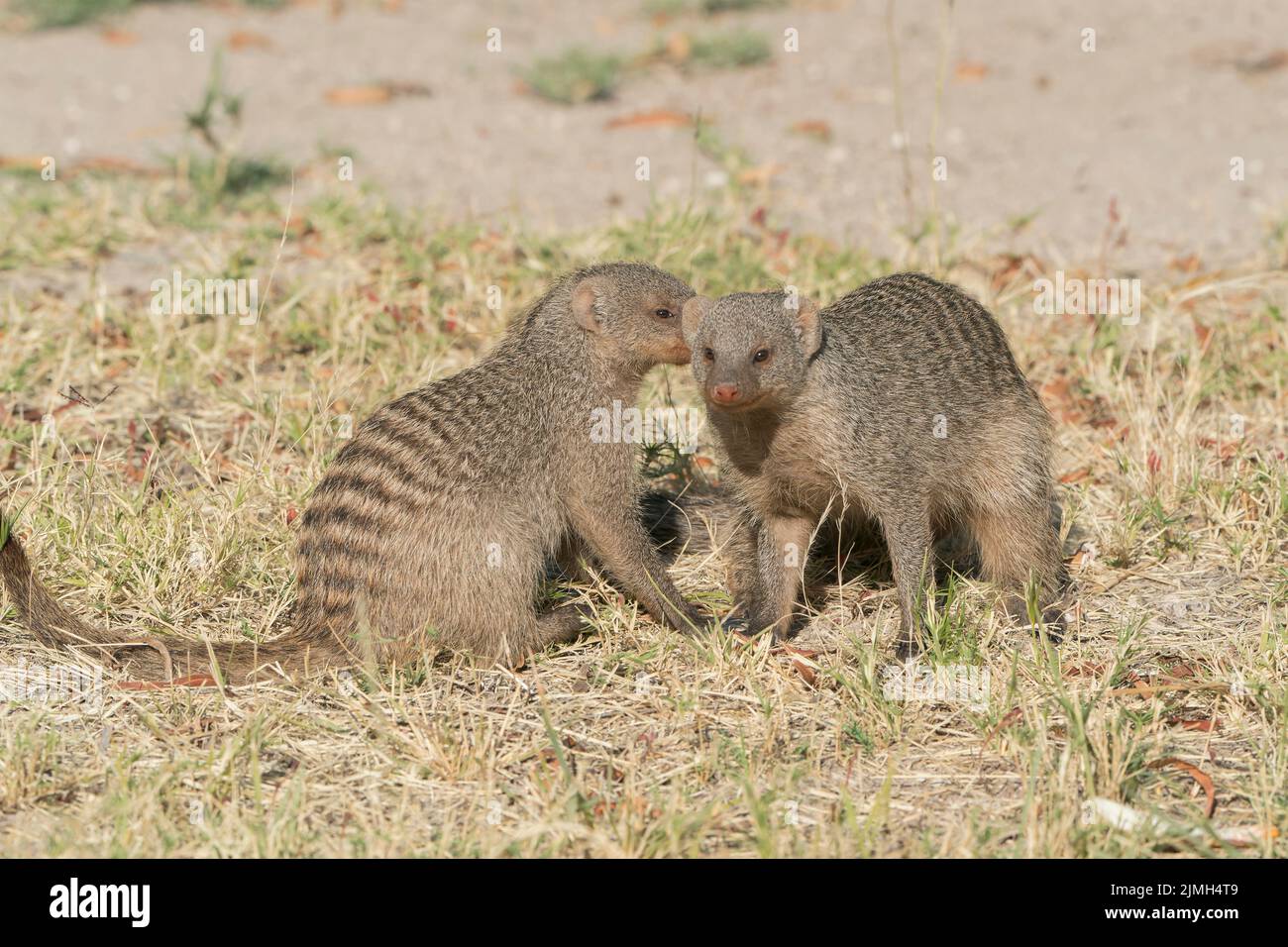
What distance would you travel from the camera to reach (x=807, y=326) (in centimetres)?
353

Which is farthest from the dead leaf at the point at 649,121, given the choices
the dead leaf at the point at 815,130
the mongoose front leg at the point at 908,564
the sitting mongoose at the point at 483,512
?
the mongoose front leg at the point at 908,564

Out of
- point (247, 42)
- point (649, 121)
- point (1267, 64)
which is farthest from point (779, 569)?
point (247, 42)

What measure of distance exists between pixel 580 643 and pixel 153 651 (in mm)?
1046

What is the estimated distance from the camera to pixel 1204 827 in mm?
2559

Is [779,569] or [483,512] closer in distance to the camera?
[483,512]

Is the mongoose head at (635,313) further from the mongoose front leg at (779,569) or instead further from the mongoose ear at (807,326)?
the mongoose front leg at (779,569)

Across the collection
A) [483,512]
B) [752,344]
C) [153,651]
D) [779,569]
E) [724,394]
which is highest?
[752,344]

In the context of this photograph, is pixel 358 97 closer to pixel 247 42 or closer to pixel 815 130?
pixel 247 42

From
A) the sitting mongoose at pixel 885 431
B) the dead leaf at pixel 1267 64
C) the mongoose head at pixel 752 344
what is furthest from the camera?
the dead leaf at pixel 1267 64

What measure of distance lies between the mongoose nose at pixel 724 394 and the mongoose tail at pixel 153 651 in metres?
1.07

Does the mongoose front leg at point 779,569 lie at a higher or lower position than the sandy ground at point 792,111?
lower

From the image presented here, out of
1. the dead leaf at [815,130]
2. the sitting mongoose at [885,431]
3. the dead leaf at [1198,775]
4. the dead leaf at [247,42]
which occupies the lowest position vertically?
the dead leaf at [1198,775]

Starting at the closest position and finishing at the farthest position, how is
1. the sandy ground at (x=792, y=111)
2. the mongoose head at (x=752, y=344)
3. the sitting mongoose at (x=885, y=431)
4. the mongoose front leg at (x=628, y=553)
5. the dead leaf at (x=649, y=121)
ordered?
1. the mongoose head at (x=752, y=344)
2. the sitting mongoose at (x=885, y=431)
3. the mongoose front leg at (x=628, y=553)
4. the sandy ground at (x=792, y=111)
5. the dead leaf at (x=649, y=121)

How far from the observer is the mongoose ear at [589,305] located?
374 centimetres
